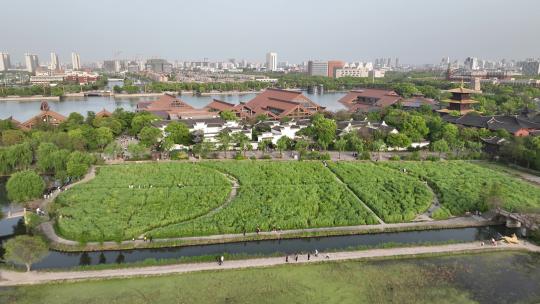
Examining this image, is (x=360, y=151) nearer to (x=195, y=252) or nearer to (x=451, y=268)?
(x=451, y=268)

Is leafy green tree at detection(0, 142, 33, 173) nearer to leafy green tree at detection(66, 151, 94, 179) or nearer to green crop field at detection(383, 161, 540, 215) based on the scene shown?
leafy green tree at detection(66, 151, 94, 179)

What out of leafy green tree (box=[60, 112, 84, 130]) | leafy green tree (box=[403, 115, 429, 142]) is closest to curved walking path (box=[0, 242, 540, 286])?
leafy green tree (box=[403, 115, 429, 142])

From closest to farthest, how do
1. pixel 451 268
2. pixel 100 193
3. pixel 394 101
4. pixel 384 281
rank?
pixel 384 281
pixel 451 268
pixel 100 193
pixel 394 101

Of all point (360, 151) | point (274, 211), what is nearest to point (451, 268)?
point (274, 211)

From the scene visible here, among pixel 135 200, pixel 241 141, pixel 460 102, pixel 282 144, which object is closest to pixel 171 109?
pixel 241 141

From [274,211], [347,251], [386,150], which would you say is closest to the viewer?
[347,251]
